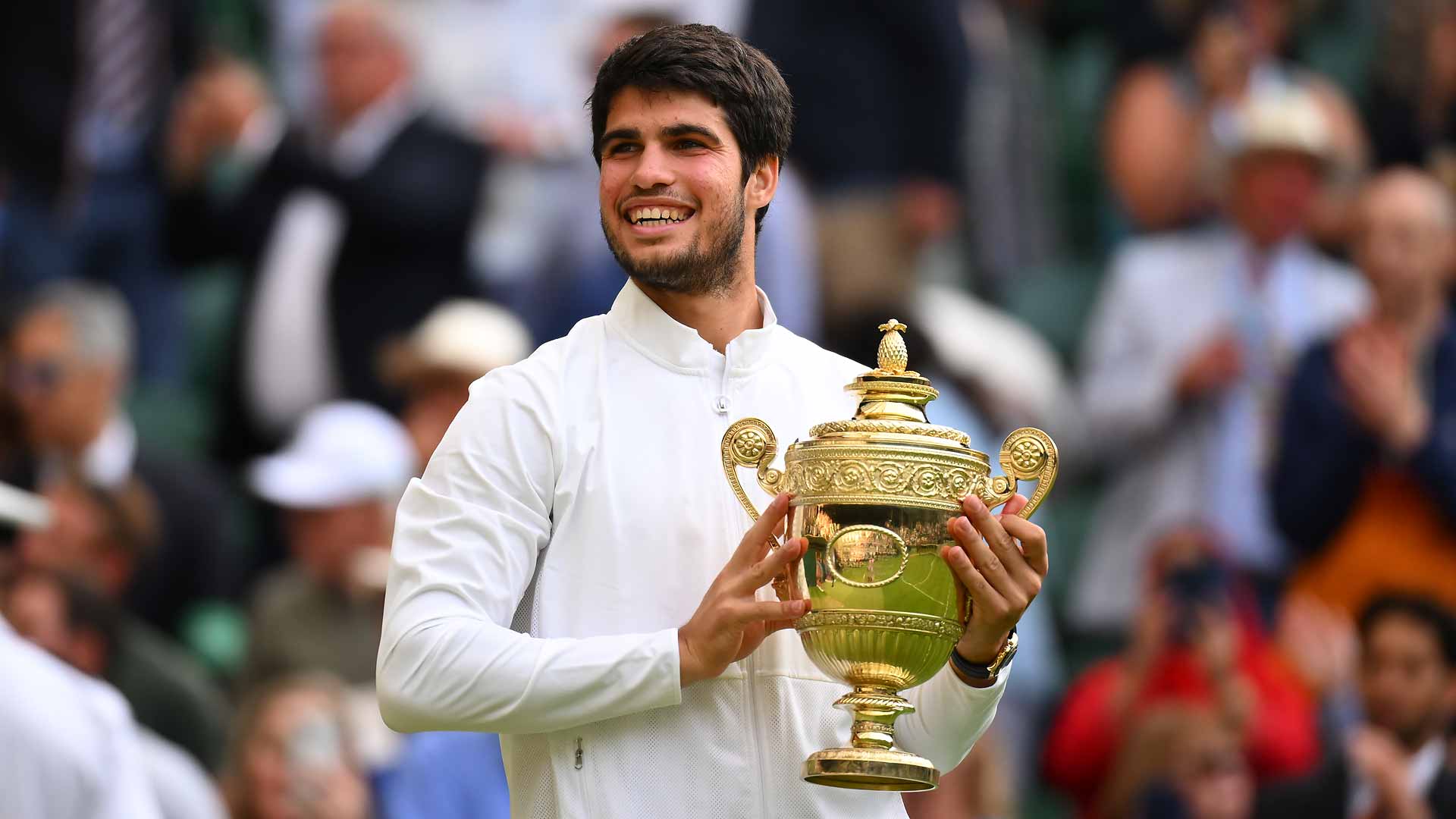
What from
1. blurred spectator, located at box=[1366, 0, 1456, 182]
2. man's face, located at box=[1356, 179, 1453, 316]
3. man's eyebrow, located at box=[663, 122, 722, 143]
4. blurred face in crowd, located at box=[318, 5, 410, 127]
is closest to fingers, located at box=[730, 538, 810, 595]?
man's eyebrow, located at box=[663, 122, 722, 143]

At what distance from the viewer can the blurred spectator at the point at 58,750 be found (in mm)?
5207

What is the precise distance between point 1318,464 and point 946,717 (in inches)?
183

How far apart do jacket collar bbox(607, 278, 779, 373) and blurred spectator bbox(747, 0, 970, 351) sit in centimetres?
530

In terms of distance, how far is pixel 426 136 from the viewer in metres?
10.3

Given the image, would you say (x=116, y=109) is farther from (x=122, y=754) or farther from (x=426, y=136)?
(x=122, y=754)

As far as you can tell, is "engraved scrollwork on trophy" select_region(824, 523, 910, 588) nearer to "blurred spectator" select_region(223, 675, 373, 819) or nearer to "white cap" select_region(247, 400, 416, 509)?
"blurred spectator" select_region(223, 675, 373, 819)

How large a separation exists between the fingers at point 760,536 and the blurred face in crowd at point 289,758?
382 cm

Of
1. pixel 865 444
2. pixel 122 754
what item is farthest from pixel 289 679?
pixel 865 444

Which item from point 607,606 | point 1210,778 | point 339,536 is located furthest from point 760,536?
point 339,536

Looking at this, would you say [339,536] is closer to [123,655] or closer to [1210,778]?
[123,655]

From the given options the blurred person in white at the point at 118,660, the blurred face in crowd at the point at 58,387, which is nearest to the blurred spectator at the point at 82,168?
the blurred face in crowd at the point at 58,387

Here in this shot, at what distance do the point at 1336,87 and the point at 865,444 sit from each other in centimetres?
770

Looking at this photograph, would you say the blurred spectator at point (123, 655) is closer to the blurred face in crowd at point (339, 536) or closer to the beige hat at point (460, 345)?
the blurred face in crowd at point (339, 536)

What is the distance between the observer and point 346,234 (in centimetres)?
1034
